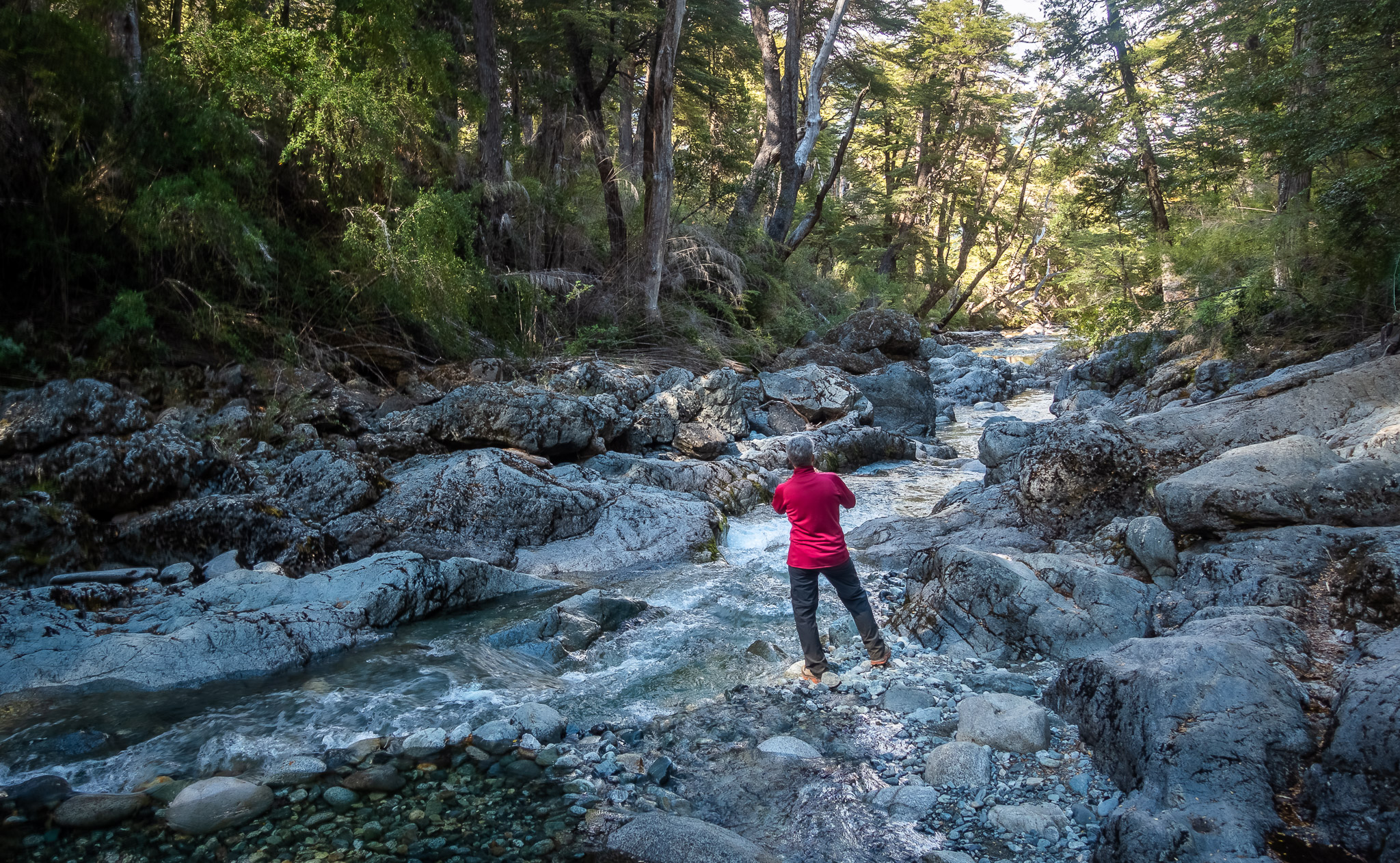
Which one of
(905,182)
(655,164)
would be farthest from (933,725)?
(905,182)

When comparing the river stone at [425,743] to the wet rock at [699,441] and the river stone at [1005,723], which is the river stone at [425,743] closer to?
the river stone at [1005,723]

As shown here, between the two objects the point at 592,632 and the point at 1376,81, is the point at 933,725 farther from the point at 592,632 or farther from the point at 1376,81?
the point at 1376,81

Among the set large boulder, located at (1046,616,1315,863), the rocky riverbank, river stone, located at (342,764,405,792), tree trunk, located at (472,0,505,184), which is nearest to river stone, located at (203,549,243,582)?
the rocky riverbank

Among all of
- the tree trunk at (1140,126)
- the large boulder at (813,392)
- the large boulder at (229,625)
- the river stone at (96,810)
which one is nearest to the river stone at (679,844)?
the river stone at (96,810)

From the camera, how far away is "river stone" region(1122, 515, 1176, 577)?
5.69 meters

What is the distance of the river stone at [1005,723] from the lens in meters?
3.99

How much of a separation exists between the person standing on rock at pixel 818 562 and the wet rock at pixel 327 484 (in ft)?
15.7

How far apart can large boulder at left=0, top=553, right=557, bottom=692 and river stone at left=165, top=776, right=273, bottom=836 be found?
1.47 meters

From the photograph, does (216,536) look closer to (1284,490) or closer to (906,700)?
(906,700)

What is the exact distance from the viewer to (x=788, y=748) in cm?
419

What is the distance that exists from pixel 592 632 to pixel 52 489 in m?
4.97

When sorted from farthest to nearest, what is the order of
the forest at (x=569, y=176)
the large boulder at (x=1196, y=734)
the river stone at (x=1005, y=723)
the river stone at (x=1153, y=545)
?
the forest at (x=569, y=176) < the river stone at (x=1153, y=545) < the river stone at (x=1005, y=723) < the large boulder at (x=1196, y=734)

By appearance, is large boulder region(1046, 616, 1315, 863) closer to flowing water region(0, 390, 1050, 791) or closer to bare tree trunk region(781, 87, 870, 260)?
flowing water region(0, 390, 1050, 791)

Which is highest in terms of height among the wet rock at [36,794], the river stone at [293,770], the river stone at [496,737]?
the wet rock at [36,794]
